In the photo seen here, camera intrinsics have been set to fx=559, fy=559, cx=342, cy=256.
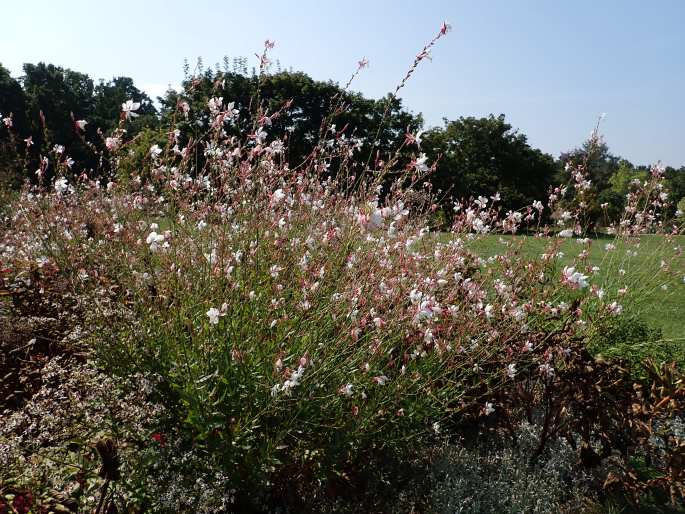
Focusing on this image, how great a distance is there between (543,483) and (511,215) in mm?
1925

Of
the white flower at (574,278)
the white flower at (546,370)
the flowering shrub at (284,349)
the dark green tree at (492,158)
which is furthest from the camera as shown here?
the dark green tree at (492,158)

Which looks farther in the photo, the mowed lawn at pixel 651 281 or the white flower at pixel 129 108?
the mowed lawn at pixel 651 281

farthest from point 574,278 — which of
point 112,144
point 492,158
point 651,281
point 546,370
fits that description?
point 492,158

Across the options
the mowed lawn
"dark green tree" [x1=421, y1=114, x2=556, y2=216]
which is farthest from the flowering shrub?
"dark green tree" [x1=421, y1=114, x2=556, y2=216]

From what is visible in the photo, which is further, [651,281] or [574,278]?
[651,281]

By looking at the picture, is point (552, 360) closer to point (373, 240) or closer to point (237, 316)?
point (373, 240)

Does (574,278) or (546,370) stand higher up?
(574,278)

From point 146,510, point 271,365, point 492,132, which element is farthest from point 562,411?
point 492,132

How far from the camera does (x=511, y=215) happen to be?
4105mm

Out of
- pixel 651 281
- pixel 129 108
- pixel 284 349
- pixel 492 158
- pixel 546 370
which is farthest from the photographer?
pixel 492 158

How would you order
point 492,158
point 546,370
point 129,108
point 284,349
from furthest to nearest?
1. point 492,158
2. point 546,370
3. point 129,108
4. point 284,349

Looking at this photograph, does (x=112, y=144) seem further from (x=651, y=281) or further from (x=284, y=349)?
(x=651, y=281)

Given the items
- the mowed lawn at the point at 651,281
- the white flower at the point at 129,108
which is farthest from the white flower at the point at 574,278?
the white flower at the point at 129,108

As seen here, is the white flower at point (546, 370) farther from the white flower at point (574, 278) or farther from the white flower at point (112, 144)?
the white flower at point (112, 144)
